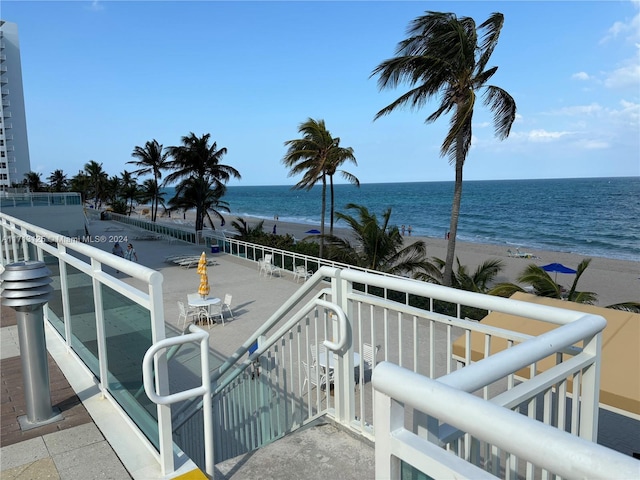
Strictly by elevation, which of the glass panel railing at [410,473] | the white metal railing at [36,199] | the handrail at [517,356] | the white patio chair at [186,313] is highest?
the white metal railing at [36,199]

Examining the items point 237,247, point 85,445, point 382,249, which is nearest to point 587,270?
point 382,249

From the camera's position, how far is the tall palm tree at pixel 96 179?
69438 mm

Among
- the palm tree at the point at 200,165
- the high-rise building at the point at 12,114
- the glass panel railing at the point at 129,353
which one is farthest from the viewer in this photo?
the high-rise building at the point at 12,114

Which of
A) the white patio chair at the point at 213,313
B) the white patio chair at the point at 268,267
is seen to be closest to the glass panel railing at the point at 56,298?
the white patio chair at the point at 213,313

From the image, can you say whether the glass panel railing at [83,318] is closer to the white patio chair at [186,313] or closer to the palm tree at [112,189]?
the white patio chair at [186,313]

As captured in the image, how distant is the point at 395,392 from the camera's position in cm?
104

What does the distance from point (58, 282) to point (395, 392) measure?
4.50 metres

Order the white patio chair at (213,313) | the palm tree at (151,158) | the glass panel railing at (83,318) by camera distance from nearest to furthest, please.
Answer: the glass panel railing at (83,318) → the white patio chair at (213,313) → the palm tree at (151,158)

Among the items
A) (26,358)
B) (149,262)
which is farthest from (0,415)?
(149,262)

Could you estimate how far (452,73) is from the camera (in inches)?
623

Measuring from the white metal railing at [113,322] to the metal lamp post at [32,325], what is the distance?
344 millimetres

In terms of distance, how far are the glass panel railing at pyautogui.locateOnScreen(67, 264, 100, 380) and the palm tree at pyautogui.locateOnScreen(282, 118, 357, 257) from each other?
66.8 feet

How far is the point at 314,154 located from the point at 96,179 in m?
56.2

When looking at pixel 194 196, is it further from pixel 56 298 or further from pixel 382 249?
pixel 56 298
